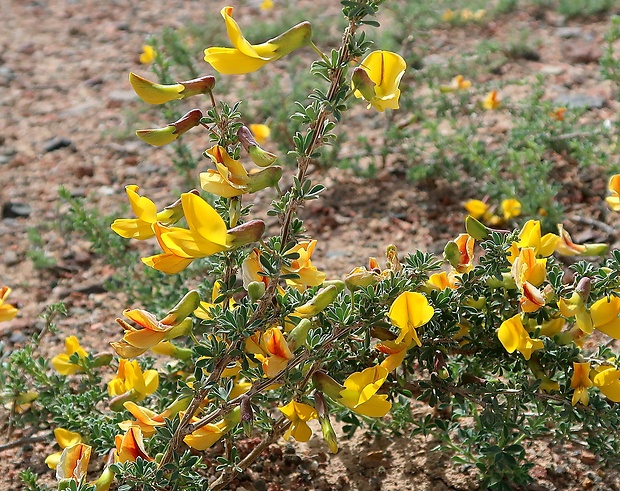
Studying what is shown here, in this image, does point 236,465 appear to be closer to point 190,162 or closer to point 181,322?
point 181,322

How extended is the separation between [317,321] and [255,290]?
0.80ft

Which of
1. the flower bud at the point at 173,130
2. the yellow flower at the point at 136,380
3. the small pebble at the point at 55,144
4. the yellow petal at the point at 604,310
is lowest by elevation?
the small pebble at the point at 55,144

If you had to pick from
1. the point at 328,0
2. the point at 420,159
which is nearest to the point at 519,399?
the point at 420,159

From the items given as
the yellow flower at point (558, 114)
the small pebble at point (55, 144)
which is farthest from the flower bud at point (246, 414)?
the small pebble at point (55, 144)

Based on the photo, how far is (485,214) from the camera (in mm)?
3049

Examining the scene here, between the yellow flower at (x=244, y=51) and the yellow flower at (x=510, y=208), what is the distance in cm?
162

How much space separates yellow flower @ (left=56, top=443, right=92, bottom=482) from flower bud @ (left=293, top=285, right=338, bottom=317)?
1.85ft

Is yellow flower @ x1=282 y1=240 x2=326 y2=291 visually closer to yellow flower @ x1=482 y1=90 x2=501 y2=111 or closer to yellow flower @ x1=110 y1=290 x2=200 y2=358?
yellow flower @ x1=110 y1=290 x2=200 y2=358

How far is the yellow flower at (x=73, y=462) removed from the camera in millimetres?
1617

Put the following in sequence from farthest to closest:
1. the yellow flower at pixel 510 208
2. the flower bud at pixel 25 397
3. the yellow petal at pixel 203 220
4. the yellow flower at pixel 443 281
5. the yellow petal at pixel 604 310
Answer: the yellow flower at pixel 510 208, the flower bud at pixel 25 397, the yellow flower at pixel 443 281, the yellow petal at pixel 604 310, the yellow petal at pixel 203 220

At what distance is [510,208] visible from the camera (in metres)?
2.90

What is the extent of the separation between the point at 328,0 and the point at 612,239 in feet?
11.4

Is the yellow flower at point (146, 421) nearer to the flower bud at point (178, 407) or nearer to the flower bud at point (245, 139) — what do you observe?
the flower bud at point (178, 407)

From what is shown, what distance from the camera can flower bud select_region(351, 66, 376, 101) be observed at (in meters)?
1.39
